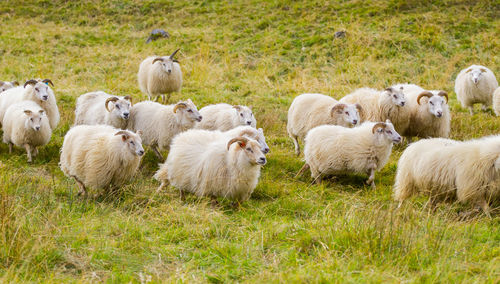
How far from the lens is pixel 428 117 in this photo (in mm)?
10711

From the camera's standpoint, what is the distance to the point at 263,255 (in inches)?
199

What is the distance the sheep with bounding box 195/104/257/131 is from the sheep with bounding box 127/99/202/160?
0.35 meters

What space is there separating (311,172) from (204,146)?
2.32m

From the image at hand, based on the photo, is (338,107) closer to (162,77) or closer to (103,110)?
(103,110)

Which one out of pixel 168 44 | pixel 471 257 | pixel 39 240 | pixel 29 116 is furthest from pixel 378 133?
pixel 168 44

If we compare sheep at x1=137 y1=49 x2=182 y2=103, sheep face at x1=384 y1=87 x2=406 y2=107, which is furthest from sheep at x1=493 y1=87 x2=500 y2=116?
sheep at x1=137 y1=49 x2=182 y2=103

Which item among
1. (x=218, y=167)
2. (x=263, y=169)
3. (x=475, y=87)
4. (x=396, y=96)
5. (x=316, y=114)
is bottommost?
(x=263, y=169)

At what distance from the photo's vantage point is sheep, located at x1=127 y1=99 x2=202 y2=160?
10.1 meters

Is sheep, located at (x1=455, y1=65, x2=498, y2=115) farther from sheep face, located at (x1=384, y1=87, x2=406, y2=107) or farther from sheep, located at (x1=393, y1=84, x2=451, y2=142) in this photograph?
sheep face, located at (x1=384, y1=87, x2=406, y2=107)

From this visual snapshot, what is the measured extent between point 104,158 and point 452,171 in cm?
542

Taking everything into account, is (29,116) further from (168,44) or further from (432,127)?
(168,44)

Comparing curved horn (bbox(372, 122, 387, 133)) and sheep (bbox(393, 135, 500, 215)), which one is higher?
curved horn (bbox(372, 122, 387, 133))

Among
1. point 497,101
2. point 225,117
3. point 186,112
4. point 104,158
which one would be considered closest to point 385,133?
point 225,117

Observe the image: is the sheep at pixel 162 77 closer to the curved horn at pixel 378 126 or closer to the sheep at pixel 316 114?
the sheep at pixel 316 114
